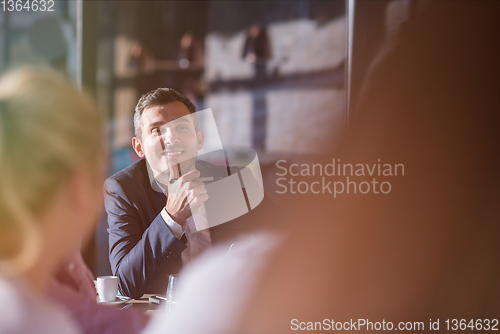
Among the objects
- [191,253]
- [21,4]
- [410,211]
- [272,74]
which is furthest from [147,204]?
[272,74]

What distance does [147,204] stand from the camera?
4.49 feet

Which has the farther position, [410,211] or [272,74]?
[272,74]

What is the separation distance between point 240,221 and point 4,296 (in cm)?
121

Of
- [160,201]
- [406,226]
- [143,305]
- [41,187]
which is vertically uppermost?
[41,187]

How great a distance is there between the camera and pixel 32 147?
0.43 meters

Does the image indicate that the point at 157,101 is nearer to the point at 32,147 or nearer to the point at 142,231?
the point at 142,231

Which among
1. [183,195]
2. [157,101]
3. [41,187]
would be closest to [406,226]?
[41,187]

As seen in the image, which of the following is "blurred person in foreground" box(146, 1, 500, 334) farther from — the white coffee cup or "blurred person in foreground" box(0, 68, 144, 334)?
the white coffee cup

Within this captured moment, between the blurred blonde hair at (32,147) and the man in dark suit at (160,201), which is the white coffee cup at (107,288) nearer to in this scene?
the man in dark suit at (160,201)

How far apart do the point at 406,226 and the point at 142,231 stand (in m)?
0.88

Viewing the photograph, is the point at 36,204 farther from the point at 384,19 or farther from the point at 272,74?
the point at 272,74

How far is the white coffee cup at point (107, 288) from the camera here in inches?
42.1

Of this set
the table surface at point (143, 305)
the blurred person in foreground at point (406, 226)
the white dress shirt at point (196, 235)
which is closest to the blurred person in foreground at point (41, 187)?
the blurred person in foreground at point (406, 226)

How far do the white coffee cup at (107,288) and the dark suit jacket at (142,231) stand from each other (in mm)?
99
